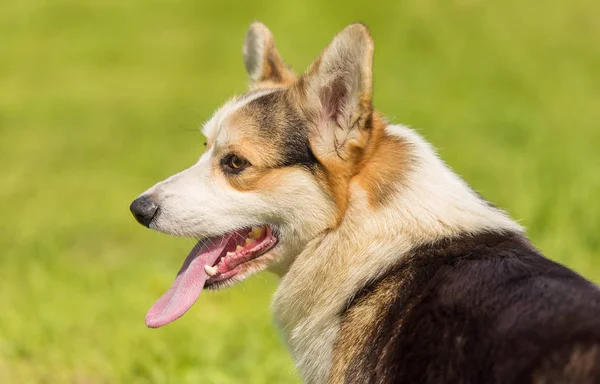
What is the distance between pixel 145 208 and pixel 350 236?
3.09ft

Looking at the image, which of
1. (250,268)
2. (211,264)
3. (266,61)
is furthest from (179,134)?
(250,268)

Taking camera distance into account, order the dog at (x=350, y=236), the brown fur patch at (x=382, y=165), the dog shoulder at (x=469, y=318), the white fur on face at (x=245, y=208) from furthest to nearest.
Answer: the white fur on face at (x=245, y=208) → the brown fur patch at (x=382, y=165) → the dog at (x=350, y=236) → the dog shoulder at (x=469, y=318)

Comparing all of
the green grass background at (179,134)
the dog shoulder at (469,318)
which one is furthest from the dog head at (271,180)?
the green grass background at (179,134)

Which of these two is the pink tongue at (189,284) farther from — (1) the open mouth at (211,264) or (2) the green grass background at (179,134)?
(2) the green grass background at (179,134)

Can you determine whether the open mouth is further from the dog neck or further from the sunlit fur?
the dog neck

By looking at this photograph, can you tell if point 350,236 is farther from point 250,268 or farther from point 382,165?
point 250,268

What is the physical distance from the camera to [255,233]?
384 centimetres

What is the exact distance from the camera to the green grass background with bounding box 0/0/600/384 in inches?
225

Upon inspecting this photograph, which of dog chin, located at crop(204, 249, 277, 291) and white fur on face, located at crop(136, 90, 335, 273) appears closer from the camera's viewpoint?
white fur on face, located at crop(136, 90, 335, 273)

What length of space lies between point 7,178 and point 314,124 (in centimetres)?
777

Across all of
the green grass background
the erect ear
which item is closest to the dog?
the erect ear

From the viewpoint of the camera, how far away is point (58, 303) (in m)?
6.42

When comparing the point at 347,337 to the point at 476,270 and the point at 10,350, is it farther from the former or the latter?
the point at 10,350

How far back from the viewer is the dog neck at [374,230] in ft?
11.1
